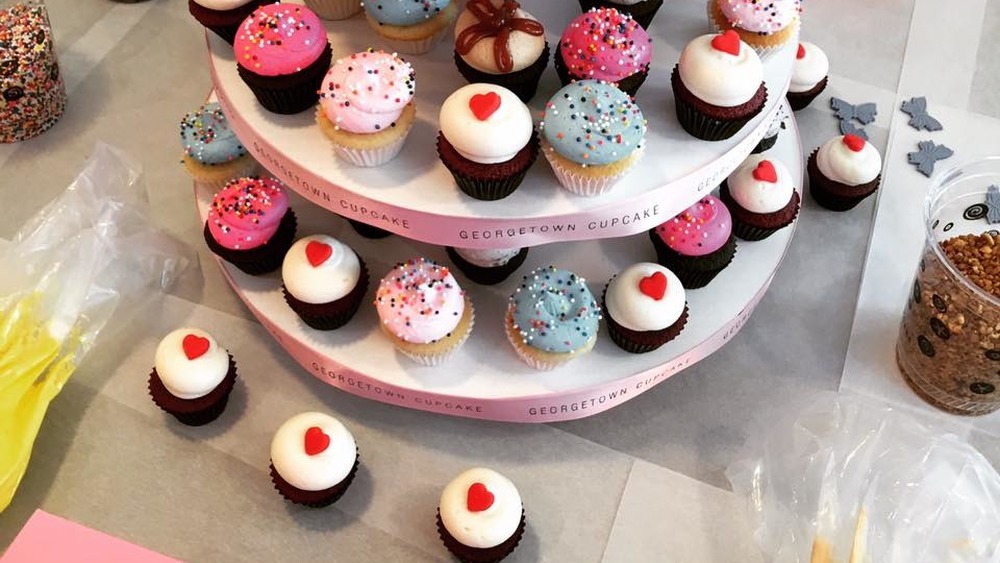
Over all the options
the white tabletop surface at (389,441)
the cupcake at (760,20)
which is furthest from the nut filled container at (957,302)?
the cupcake at (760,20)

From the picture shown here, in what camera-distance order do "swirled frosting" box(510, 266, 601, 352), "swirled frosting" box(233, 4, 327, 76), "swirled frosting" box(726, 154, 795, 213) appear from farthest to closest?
"swirled frosting" box(726, 154, 795, 213), "swirled frosting" box(510, 266, 601, 352), "swirled frosting" box(233, 4, 327, 76)

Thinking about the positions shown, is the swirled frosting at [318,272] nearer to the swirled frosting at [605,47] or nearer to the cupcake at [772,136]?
the swirled frosting at [605,47]

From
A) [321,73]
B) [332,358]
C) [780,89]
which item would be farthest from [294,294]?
[780,89]

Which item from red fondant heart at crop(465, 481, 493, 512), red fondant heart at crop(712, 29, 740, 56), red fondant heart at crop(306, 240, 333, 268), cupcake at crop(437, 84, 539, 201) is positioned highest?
red fondant heart at crop(712, 29, 740, 56)

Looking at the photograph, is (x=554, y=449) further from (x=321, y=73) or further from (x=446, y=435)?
(x=321, y=73)

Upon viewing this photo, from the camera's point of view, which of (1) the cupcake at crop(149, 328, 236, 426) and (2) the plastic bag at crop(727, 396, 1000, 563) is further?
(1) the cupcake at crop(149, 328, 236, 426)

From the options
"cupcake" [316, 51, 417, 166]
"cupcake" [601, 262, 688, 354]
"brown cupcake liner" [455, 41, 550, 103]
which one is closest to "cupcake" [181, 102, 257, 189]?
"cupcake" [316, 51, 417, 166]

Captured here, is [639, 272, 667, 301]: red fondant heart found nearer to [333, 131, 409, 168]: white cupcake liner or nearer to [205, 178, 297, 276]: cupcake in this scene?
[333, 131, 409, 168]: white cupcake liner
